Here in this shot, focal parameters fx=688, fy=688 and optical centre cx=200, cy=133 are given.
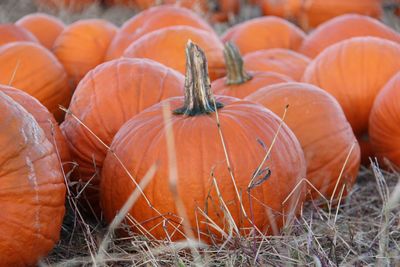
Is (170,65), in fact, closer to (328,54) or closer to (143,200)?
(328,54)

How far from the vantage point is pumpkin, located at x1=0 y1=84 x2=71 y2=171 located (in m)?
2.55

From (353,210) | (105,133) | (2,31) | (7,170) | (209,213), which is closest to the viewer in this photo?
(7,170)

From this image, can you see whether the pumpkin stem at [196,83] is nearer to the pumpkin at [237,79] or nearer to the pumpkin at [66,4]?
the pumpkin at [237,79]

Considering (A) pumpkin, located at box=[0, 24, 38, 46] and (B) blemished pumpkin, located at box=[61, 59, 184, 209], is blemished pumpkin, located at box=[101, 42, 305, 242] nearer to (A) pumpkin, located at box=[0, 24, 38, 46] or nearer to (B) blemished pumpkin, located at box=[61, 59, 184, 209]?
(B) blemished pumpkin, located at box=[61, 59, 184, 209]

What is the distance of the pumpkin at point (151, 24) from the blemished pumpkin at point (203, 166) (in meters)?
1.91

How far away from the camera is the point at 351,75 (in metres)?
3.69

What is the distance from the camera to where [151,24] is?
4539 mm

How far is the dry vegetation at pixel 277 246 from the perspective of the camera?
219 cm

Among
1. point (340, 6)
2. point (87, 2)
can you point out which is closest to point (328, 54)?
point (340, 6)

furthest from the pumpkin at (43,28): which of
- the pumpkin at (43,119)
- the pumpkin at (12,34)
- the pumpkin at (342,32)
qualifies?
the pumpkin at (43,119)

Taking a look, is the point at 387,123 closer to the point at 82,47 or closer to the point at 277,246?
the point at 277,246

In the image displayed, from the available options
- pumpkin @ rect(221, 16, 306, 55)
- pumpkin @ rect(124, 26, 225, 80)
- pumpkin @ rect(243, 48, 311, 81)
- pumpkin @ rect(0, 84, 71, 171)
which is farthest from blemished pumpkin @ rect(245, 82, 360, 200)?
pumpkin @ rect(221, 16, 306, 55)

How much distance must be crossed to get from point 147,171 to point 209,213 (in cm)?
26

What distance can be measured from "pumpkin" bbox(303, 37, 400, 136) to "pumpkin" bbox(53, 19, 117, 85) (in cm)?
153
